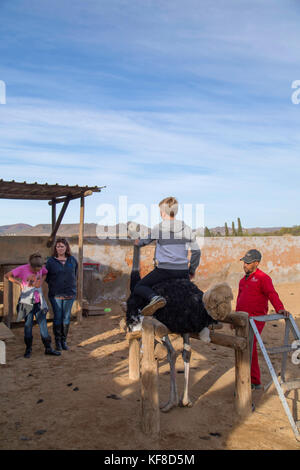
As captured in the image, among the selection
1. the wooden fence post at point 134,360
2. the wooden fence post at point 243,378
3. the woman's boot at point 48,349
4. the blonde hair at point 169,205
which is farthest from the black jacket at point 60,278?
the wooden fence post at point 243,378

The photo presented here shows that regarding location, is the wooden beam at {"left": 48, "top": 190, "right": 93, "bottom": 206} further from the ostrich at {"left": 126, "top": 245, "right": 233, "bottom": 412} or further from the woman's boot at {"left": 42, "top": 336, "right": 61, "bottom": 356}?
the ostrich at {"left": 126, "top": 245, "right": 233, "bottom": 412}

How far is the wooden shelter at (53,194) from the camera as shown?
28.6 ft

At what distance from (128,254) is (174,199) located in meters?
8.05

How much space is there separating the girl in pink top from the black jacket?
18cm

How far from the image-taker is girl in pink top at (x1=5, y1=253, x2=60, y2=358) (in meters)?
6.64

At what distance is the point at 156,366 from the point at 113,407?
100 cm

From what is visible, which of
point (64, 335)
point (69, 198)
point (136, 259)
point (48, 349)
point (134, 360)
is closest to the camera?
point (136, 259)

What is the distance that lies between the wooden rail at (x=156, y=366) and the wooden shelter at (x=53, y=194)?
4.77 metres

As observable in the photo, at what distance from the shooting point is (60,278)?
276 inches

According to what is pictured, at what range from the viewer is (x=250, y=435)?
13.3 feet

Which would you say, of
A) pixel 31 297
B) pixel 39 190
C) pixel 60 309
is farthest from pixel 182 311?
pixel 39 190

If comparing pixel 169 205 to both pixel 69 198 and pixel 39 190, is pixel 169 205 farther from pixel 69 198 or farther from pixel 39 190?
pixel 69 198
